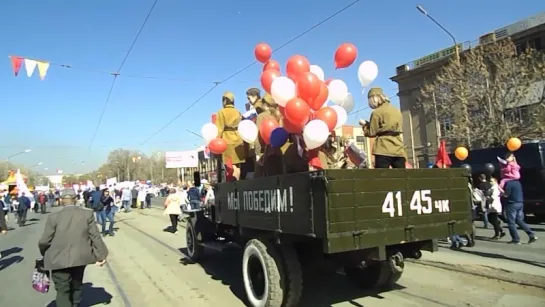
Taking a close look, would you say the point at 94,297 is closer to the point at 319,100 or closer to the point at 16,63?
the point at 319,100

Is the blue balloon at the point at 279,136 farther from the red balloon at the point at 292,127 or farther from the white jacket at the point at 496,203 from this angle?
the white jacket at the point at 496,203

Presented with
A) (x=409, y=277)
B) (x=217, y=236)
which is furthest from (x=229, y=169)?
(x=409, y=277)

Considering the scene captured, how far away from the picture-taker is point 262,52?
746 centimetres

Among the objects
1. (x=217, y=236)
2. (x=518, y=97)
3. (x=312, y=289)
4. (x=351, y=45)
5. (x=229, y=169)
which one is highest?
(x=518, y=97)

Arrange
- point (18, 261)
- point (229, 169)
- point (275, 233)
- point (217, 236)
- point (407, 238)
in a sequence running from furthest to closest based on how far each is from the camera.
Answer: point (18, 261) → point (217, 236) → point (229, 169) → point (275, 233) → point (407, 238)

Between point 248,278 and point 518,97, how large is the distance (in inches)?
977

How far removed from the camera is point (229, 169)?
718 cm

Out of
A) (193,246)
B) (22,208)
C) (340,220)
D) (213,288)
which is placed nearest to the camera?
(340,220)

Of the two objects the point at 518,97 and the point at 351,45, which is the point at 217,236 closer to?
the point at 351,45

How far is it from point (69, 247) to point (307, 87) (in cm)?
321

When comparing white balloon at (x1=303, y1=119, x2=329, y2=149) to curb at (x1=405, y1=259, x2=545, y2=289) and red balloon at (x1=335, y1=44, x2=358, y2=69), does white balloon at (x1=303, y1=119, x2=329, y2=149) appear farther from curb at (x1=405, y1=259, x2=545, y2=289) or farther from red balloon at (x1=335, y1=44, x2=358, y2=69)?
curb at (x1=405, y1=259, x2=545, y2=289)

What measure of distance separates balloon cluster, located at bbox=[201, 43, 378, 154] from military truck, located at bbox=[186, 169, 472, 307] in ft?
2.30

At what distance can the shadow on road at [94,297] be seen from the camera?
6.17 m

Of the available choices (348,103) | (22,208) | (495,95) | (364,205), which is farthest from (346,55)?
(495,95)
